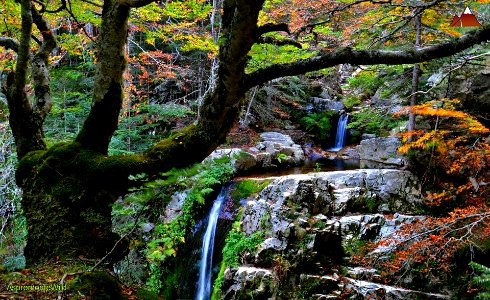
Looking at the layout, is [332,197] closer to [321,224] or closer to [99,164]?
[321,224]

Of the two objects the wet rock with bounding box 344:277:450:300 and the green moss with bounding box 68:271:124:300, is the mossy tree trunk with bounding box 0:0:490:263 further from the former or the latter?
the wet rock with bounding box 344:277:450:300

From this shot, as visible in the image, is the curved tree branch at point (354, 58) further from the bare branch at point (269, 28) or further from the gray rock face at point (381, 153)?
the gray rock face at point (381, 153)

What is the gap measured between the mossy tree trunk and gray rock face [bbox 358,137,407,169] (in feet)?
25.7

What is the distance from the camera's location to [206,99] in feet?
8.79

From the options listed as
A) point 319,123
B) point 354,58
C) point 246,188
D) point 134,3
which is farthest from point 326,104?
point 134,3

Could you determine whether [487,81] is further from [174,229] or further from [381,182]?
[174,229]

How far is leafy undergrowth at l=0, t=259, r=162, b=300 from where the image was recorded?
5.69 feet

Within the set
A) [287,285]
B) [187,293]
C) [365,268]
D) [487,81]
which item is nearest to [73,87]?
[187,293]

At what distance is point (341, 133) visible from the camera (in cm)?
1616

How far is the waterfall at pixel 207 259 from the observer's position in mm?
7555

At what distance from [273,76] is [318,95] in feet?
55.6

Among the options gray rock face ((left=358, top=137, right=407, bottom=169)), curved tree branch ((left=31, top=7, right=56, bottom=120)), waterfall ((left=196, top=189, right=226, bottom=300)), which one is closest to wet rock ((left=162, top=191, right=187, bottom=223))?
waterfall ((left=196, top=189, right=226, bottom=300))

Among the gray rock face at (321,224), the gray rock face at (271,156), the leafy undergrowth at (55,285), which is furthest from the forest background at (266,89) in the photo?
the gray rock face at (271,156)

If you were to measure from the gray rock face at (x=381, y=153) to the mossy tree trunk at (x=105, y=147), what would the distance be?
7835mm
